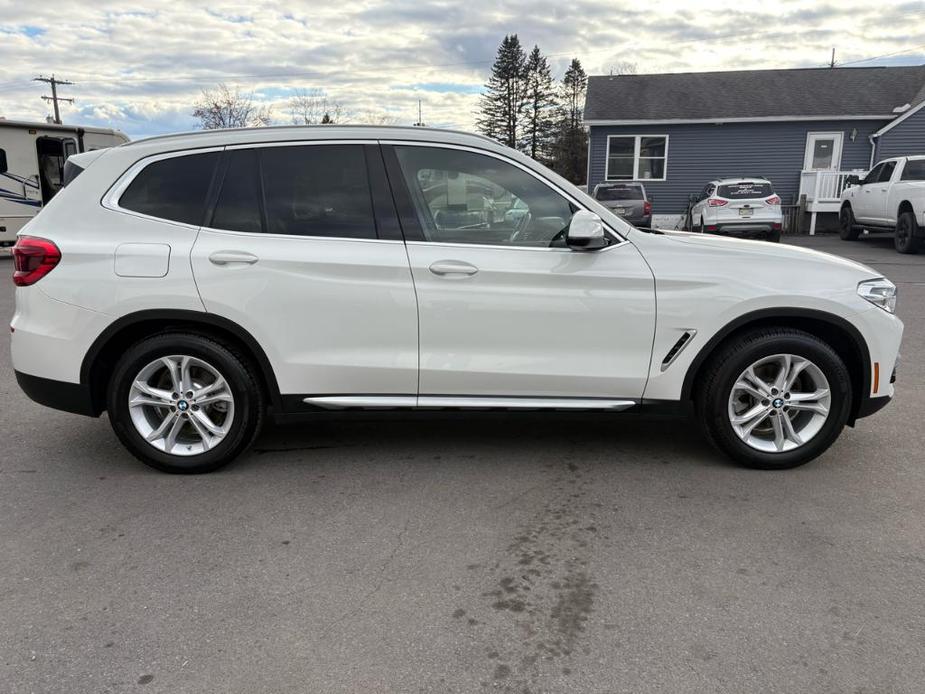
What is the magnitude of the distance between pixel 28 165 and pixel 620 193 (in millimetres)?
14548

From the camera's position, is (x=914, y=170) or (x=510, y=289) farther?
(x=914, y=170)

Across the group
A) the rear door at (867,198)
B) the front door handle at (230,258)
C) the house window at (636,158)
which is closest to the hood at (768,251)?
the front door handle at (230,258)

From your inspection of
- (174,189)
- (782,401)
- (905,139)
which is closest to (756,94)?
(905,139)

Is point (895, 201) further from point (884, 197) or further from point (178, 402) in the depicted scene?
point (178, 402)

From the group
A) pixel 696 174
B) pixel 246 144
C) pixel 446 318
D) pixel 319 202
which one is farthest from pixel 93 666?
pixel 696 174

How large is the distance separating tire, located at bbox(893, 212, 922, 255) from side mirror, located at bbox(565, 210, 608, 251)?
47.6 feet

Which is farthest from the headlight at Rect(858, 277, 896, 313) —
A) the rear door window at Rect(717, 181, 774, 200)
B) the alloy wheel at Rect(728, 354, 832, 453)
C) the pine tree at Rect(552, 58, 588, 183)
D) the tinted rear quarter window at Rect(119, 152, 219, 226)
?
the pine tree at Rect(552, 58, 588, 183)

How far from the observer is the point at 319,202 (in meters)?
4.01

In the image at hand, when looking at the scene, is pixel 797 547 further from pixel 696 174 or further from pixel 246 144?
pixel 696 174

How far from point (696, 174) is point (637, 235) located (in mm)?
21217

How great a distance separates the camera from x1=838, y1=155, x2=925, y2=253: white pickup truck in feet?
50.4

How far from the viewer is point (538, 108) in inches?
2657

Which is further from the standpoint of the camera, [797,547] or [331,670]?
[797,547]

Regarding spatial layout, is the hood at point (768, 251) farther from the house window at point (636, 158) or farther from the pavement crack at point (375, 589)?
the house window at point (636, 158)
